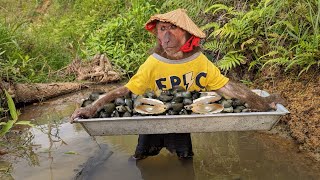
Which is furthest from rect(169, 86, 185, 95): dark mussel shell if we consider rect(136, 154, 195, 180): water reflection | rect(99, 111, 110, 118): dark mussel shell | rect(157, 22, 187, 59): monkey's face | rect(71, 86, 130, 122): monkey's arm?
rect(136, 154, 195, 180): water reflection

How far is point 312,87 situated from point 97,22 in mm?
5377

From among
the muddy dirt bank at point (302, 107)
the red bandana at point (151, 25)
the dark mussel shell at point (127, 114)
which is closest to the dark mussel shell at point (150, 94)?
the dark mussel shell at point (127, 114)

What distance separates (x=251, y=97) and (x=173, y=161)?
39.6 inches

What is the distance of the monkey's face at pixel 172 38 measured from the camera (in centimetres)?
307

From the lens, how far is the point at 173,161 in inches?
143

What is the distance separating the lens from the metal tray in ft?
8.55

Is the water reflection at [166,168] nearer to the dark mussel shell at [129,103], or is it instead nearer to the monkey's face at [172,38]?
the dark mussel shell at [129,103]

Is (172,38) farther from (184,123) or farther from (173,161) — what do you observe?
(173,161)

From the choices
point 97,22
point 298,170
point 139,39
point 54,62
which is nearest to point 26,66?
point 54,62

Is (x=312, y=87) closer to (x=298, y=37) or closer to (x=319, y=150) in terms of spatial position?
(x=298, y=37)

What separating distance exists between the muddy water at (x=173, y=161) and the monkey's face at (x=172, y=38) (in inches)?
39.1

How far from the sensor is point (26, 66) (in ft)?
19.7

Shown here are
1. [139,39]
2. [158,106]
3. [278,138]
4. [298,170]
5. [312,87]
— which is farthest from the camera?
[139,39]

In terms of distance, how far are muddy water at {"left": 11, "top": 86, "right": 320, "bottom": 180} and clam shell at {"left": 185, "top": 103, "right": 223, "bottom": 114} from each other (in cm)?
78
